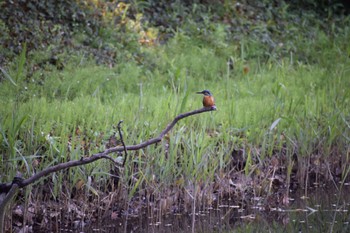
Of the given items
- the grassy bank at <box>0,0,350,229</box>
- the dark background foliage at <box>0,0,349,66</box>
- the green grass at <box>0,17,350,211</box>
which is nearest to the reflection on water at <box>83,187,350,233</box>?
the grassy bank at <box>0,0,350,229</box>

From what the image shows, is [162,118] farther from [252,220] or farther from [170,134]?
[252,220]

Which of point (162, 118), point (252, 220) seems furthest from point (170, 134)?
point (252, 220)

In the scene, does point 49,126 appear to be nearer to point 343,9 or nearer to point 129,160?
point 129,160

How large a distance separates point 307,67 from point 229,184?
4.42m

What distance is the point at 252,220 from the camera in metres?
5.93

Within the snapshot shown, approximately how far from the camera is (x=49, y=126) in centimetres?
601

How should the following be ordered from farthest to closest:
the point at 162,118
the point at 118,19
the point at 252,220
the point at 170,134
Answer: the point at 118,19 → the point at 162,118 → the point at 170,134 → the point at 252,220

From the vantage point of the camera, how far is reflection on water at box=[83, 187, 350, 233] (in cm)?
563

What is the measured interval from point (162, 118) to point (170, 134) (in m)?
0.57

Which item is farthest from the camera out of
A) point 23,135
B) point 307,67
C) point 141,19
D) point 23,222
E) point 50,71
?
point 141,19

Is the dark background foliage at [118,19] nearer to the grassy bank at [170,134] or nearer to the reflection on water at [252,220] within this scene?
the grassy bank at [170,134]

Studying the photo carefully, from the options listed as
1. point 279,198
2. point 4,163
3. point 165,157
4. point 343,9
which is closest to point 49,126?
point 4,163

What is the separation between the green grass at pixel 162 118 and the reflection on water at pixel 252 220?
0.30 m

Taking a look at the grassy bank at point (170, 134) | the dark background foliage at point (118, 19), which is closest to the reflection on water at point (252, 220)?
the grassy bank at point (170, 134)
